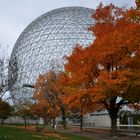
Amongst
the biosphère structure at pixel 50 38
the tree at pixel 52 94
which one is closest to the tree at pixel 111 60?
the tree at pixel 52 94

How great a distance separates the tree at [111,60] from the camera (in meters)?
32.8

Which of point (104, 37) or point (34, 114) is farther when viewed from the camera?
point (34, 114)

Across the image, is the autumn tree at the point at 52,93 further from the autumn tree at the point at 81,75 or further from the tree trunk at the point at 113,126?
the autumn tree at the point at 81,75

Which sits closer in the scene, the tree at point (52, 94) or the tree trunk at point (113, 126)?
the tree trunk at point (113, 126)

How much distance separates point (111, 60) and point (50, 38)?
68.7m

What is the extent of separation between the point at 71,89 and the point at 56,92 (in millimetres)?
16829

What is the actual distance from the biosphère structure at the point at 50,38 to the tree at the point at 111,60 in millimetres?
56819

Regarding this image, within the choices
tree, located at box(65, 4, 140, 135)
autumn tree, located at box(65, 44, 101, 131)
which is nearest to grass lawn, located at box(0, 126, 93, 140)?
tree, located at box(65, 4, 140, 135)

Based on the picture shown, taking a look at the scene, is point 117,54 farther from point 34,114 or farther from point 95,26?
point 34,114

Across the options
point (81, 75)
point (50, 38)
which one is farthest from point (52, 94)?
point (50, 38)

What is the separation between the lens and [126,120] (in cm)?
7362

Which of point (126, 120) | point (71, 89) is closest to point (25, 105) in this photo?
point (126, 120)

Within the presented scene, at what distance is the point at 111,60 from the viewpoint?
34250 millimetres

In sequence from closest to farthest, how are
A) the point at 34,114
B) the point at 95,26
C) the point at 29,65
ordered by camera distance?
1. the point at 95,26
2. the point at 34,114
3. the point at 29,65
